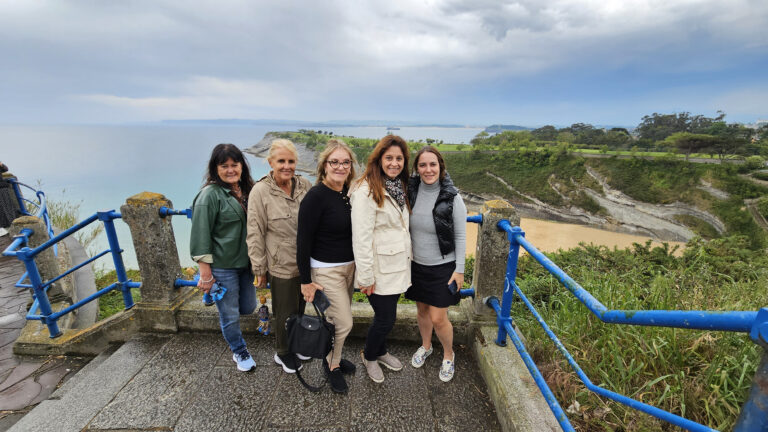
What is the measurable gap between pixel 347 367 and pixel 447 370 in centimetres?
78

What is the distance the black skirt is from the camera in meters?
2.32

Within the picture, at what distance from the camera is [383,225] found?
2156 millimetres

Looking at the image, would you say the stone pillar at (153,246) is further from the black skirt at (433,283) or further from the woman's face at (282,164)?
the black skirt at (433,283)

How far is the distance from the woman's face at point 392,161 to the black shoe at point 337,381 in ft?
4.98

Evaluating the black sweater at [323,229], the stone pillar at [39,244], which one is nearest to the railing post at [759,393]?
the black sweater at [323,229]

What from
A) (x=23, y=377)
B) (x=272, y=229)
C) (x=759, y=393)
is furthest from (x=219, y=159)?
(x=23, y=377)

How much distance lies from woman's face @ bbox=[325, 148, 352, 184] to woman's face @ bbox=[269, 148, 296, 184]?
0.33m

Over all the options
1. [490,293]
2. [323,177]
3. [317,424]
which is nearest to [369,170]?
[323,177]

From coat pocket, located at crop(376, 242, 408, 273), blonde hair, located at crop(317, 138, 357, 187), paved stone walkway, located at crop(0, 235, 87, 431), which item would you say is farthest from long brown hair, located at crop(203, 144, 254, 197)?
paved stone walkway, located at crop(0, 235, 87, 431)

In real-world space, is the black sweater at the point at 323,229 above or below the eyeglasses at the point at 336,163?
below

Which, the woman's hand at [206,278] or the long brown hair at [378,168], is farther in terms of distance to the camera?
the woman's hand at [206,278]

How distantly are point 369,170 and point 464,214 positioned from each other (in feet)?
2.40

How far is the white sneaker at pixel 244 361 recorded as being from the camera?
8.48ft

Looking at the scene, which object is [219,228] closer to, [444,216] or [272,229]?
[272,229]
